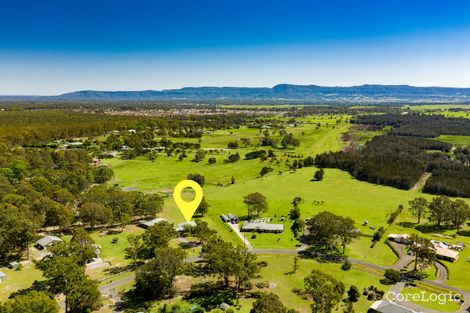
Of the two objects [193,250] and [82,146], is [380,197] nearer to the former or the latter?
[193,250]

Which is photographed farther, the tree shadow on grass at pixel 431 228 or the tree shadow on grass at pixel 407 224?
the tree shadow on grass at pixel 407 224

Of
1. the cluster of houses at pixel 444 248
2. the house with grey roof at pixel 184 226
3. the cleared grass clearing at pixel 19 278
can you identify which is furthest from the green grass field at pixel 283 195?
the cleared grass clearing at pixel 19 278

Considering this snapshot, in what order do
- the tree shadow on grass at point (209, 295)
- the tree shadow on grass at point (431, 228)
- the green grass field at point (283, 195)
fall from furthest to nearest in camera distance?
1. the tree shadow on grass at point (431, 228)
2. the green grass field at point (283, 195)
3. the tree shadow on grass at point (209, 295)

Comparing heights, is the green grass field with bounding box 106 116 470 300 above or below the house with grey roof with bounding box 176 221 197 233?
below

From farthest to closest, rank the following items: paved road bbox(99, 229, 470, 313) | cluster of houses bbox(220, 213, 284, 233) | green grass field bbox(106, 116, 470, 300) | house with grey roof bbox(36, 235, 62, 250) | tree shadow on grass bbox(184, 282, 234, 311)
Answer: cluster of houses bbox(220, 213, 284, 233), green grass field bbox(106, 116, 470, 300), house with grey roof bbox(36, 235, 62, 250), tree shadow on grass bbox(184, 282, 234, 311), paved road bbox(99, 229, 470, 313)

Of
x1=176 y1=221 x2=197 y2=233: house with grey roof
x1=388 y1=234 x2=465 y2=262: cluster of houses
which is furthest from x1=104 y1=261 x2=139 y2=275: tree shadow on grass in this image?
x1=388 y1=234 x2=465 y2=262: cluster of houses

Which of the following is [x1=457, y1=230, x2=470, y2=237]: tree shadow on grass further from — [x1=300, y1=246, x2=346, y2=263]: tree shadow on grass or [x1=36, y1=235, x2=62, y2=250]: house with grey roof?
[x1=36, y1=235, x2=62, y2=250]: house with grey roof

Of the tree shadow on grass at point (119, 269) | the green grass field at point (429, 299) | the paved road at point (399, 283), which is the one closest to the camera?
the green grass field at point (429, 299)

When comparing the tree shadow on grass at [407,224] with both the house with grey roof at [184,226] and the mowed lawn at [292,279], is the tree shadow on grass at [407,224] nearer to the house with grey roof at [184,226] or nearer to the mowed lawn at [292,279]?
the mowed lawn at [292,279]
